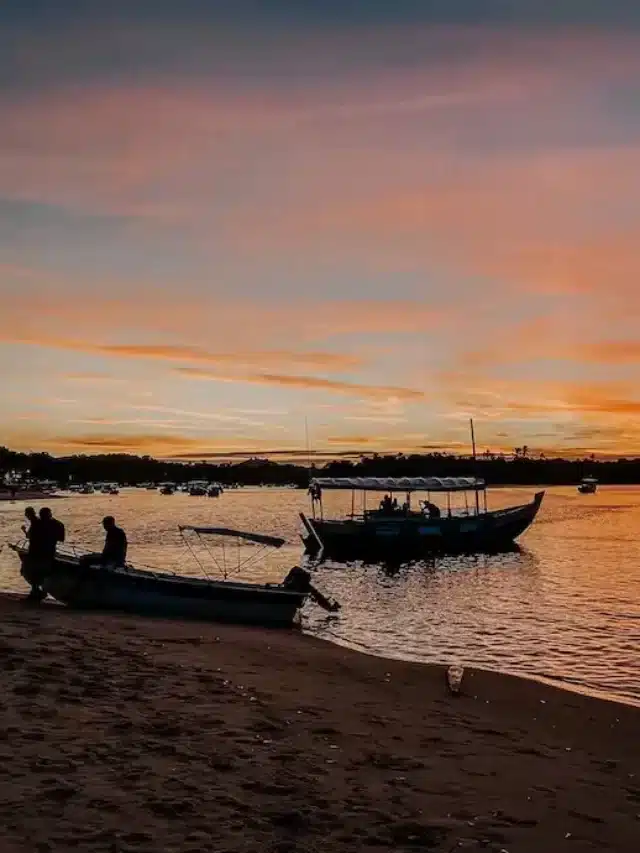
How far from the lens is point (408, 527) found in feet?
169

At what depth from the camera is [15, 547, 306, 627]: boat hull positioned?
22.8 meters

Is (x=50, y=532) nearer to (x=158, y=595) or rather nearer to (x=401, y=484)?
(x=158, y=595)

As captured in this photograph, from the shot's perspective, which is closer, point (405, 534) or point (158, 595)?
point (158, 595)

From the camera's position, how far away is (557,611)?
30062 millimetres

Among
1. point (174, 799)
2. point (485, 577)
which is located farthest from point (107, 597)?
point (485, 577)

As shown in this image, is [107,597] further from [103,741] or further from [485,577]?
[485,577]

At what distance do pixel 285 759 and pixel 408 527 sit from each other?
42920 millimetres

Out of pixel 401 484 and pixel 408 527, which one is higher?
pixel 401 484

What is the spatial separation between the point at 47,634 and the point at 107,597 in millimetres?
7495

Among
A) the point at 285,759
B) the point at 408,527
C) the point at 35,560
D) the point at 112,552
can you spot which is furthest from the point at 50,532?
the point at 408,527

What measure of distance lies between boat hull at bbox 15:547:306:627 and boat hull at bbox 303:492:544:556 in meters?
28.0

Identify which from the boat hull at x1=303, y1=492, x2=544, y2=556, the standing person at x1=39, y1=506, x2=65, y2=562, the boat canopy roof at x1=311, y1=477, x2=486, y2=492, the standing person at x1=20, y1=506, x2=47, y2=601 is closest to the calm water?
the boat hull at x1=303, y1=492, x2=544, y2=556

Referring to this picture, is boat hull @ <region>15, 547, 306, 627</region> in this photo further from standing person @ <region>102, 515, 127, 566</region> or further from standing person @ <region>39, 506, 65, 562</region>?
standing person @ <region>39, 506, 65, 562</region>

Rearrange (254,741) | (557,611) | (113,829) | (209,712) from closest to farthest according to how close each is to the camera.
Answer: (113,829) → (254,741) → (209,712) → (557,611)
